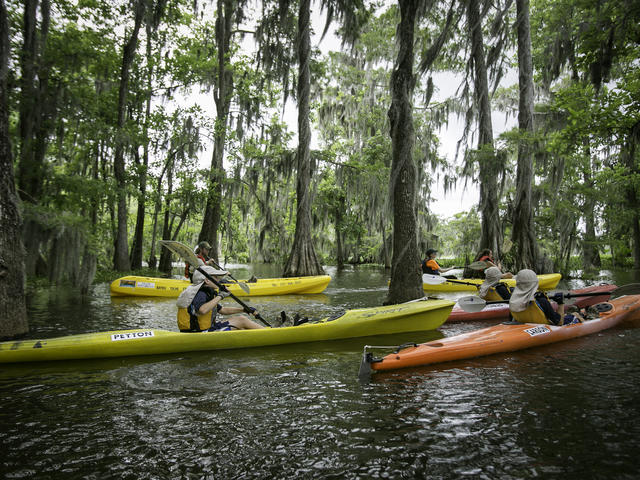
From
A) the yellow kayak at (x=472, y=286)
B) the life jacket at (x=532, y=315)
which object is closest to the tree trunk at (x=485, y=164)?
the yellow kayak at (x=472, y=286)

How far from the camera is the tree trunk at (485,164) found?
45.1 ft

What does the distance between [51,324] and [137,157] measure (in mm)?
10756

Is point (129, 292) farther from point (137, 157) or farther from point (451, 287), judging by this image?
point (451, 287)

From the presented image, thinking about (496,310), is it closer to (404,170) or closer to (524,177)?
(404,170)

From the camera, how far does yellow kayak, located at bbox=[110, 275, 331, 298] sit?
37.6 ft

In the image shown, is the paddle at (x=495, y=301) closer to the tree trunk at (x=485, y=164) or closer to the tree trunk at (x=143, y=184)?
the tree trunk at (x=485, y=164)

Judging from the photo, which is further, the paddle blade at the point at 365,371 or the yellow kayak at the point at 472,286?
the yellow kayak at the point at 472,286

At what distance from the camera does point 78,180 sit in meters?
9.23

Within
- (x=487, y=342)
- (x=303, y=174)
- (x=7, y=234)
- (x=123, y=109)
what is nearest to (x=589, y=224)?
(x=303, y=174)

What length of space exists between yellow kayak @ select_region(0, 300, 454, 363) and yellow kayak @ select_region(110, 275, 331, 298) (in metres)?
4.28

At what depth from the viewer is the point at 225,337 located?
19.5ft

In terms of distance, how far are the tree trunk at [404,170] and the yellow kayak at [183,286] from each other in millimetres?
4360

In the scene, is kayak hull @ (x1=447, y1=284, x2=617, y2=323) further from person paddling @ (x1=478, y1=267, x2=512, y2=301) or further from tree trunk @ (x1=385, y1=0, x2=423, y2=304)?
tree trunk @ (x1=385, y1=0, x2=423, y2=304)

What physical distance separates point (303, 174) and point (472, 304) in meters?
9.24
